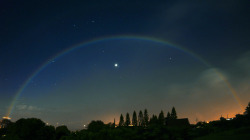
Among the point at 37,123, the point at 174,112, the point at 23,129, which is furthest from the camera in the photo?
the point at 174,112

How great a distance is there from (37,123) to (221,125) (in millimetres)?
19189

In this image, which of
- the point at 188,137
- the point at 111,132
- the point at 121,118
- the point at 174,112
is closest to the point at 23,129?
the point at 111,132

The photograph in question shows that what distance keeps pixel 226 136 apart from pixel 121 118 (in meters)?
103

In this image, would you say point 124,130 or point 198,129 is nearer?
point 198,129

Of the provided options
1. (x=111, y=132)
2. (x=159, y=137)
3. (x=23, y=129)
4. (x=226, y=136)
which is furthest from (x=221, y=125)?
(x=23, y=129)

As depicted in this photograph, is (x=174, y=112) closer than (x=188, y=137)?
No

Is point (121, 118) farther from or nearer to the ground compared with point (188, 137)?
farther from the ground

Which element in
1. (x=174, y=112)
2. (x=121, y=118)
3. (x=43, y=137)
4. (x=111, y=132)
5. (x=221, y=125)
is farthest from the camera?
(x=121, y=118)

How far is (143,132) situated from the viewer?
3203mm

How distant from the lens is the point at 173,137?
2926 millimetres

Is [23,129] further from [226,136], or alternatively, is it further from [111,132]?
[226,136]

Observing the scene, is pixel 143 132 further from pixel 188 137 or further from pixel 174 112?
pixel 174 112

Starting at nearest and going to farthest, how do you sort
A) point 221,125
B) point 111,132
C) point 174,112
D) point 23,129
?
point 221,125 → point 111,132 → point 23,129 → point 174,112

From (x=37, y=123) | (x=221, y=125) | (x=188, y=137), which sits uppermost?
(x=37, y=123)
